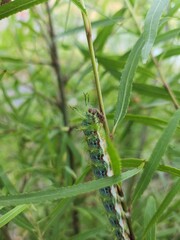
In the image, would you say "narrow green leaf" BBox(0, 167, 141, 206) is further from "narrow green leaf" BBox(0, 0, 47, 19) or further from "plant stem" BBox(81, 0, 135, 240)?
"narrow green leaf" BBox(0, 0, 47, 19)

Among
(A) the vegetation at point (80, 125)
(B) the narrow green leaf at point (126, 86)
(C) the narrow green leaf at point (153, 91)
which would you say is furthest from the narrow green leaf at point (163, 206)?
(C) the narrow green leaf at point (153, 91)

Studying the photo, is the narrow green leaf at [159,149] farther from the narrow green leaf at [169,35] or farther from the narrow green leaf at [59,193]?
the narrow green leaf at [169,35]

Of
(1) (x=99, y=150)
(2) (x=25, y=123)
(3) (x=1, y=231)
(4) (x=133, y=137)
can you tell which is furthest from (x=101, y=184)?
(4) (x=133, y=137)

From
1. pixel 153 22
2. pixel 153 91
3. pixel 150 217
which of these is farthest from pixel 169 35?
pixel 150 217

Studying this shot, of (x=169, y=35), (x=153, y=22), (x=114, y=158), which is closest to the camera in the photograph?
(x=114, y=158)

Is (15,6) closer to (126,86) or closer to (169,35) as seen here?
(126,86)

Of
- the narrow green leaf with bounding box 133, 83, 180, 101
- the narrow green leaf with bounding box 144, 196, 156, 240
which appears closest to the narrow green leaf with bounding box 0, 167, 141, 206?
the narrow green leaf with bounding box 144, 196, 156, 240

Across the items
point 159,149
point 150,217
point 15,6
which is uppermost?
point 15,6

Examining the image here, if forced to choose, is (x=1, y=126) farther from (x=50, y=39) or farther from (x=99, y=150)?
(x=99, y=150)
